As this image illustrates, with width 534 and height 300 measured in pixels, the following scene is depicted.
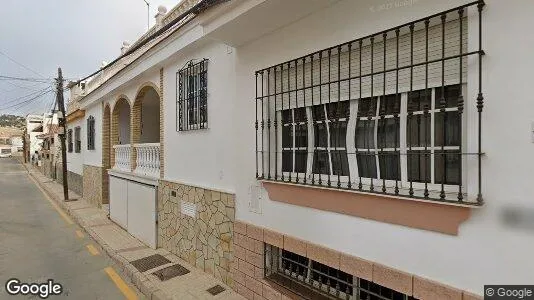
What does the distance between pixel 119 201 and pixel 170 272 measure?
15.8ft

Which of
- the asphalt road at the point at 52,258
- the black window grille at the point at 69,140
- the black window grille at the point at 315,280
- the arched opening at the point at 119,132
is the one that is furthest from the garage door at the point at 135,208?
the black window grille at the point at 69,140

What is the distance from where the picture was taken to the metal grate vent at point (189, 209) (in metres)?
6.42

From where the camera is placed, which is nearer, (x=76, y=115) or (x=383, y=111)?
(x=383, y=111)

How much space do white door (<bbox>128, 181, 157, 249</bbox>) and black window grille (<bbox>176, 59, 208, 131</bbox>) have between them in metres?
2.35

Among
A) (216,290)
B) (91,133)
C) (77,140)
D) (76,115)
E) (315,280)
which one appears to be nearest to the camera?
(315,280)

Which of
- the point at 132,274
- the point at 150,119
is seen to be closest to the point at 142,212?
the point at 132,274

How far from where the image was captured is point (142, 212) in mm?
8523

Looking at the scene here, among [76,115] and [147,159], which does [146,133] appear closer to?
[147,159]

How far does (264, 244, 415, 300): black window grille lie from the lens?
3.53 m

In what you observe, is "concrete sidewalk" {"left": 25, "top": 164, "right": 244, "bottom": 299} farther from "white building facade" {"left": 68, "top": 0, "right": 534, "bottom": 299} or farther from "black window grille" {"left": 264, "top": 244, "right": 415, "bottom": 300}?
"black window grille" {"left": 264, "top": 244, "right": 415, "bottom": 300}

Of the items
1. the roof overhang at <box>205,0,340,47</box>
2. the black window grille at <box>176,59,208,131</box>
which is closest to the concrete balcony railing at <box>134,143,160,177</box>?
the black window grille at <box>176,59,208,131</box>

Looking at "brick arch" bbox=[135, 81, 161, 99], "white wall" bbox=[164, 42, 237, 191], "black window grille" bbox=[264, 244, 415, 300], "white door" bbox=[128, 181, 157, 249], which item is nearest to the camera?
"black window grille" bbox=[264, 244, 415, 300]

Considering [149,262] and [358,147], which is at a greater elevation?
[358,147]

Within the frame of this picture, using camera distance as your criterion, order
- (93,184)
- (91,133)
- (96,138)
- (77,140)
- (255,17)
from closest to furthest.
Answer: (255,17)
(96,138)
(93,184)
(91,133)
(77,140)
